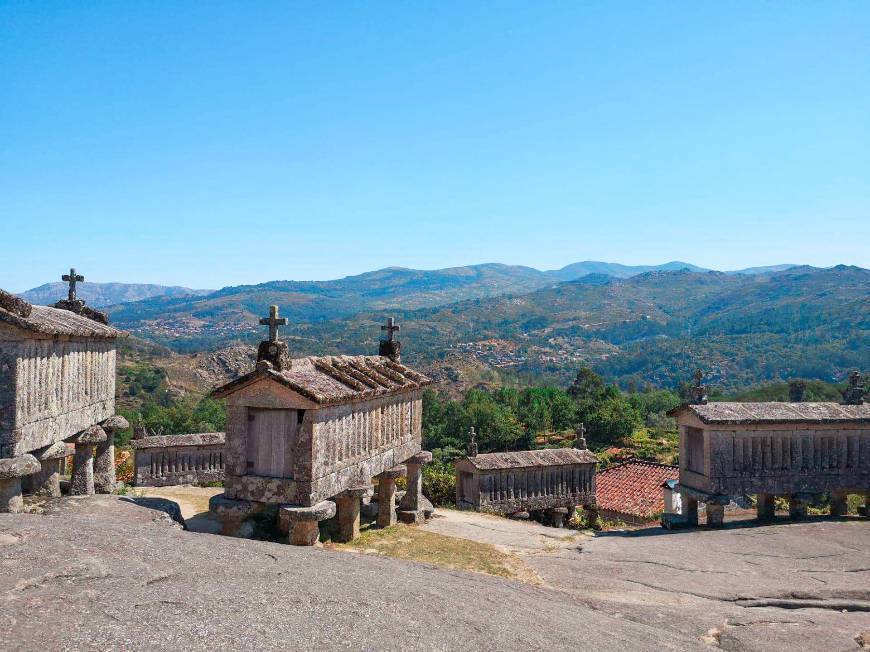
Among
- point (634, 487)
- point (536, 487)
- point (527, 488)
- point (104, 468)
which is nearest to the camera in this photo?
point (104, 468)

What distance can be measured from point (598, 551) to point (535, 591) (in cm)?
507

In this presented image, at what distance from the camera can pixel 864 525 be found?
17.3m

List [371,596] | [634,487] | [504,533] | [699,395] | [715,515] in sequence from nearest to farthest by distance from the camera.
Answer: [371,596], [504,533], [715,515], [699,395], [634,487]

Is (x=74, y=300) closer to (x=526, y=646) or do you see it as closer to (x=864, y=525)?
(x=526, y=646)

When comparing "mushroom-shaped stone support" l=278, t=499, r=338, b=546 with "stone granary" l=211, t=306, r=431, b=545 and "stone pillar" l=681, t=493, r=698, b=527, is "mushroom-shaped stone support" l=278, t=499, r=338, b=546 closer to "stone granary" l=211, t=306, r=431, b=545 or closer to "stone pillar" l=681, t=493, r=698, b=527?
"stone granary" l=211, t=306, r=431, b=545

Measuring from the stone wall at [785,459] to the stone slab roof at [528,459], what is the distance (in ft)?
15.5

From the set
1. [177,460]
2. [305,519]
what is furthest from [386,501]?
[177,460]

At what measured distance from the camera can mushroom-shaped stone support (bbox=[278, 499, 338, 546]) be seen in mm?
11453

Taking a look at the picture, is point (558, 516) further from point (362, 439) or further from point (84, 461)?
point (84, 461)

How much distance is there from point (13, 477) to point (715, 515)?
15512 mm

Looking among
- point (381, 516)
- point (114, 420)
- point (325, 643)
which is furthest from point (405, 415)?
point (325, 643)

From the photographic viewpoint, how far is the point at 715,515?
695 inches

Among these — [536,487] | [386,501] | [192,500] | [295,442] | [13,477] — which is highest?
[295,442]

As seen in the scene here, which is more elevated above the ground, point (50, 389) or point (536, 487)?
point (50, 389)
